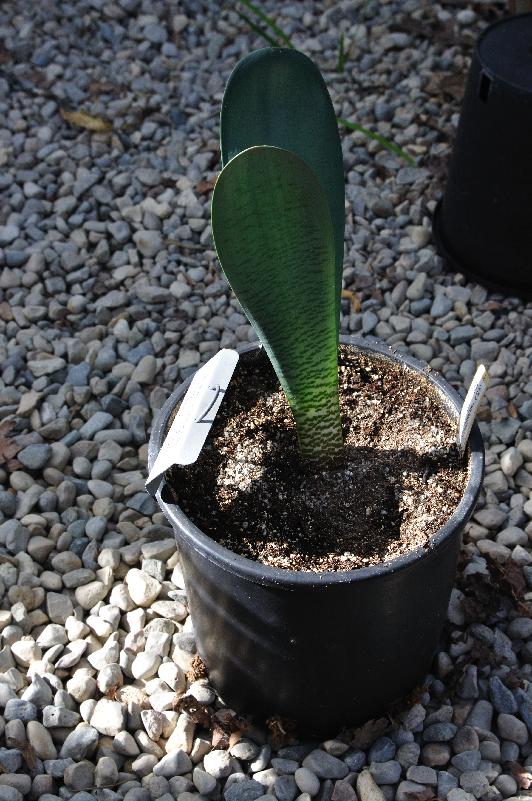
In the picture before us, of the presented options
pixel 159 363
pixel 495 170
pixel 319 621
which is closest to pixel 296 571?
pixel 319 621

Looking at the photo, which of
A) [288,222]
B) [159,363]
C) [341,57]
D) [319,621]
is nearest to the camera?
[288,222]

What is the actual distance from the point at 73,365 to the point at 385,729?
105 centimetres

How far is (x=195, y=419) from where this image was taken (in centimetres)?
123

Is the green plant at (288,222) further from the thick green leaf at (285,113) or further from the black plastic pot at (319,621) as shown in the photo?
the black plastic pot at (319,621)

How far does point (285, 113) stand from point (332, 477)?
50 cm

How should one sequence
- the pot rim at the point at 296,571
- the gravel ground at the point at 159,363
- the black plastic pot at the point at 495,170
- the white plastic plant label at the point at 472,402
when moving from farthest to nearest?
the black plastic pot at the point at 495,170, the gravel ground at the point at 159,363, the white plastic plant label at the point at 472,402, the pot rim at the point at 296,571

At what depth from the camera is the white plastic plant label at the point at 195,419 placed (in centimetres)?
120

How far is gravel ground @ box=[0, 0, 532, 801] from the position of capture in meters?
1.45

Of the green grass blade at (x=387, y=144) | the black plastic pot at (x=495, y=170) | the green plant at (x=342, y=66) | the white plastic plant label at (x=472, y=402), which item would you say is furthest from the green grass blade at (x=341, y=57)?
the white plastic plant label at (x=472, y=402)

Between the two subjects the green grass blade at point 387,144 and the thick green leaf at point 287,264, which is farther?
the green grass blade at point 387,144

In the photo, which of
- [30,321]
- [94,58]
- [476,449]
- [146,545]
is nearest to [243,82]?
[476,449]

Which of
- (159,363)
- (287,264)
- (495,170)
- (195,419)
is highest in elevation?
(287,264)

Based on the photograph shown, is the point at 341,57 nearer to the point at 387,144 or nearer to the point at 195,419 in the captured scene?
the point at 387,144

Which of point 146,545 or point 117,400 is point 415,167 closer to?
point 117,400
